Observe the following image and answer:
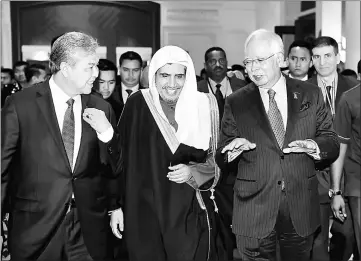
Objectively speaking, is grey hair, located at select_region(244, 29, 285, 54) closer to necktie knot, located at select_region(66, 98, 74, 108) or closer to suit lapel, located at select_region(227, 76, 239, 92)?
necktie knot, located at select_region(66, 98, 74, 108)

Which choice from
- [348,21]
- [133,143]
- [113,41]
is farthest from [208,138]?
[113,41]

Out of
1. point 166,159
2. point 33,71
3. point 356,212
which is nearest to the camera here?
point 166,159

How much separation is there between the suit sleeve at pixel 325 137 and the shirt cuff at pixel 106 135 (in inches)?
41.4

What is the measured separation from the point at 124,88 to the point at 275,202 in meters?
2.33

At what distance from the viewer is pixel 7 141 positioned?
2926 millimetres

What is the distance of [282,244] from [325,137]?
60 cm

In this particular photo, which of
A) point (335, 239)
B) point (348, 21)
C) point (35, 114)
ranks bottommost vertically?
point (335, 239)

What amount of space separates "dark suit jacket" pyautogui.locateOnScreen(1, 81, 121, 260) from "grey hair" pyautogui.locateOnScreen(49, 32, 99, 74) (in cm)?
14

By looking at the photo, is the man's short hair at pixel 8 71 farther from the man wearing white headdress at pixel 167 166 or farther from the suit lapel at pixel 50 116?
the suit lapel at pixel 50 116

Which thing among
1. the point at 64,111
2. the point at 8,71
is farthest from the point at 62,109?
the point at 8,71

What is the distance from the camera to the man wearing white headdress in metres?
3.49

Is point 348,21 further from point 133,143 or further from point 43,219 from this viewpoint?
point 43,219

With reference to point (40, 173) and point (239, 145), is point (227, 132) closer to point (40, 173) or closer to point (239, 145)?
point (239, 145)

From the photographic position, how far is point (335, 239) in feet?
14.7
